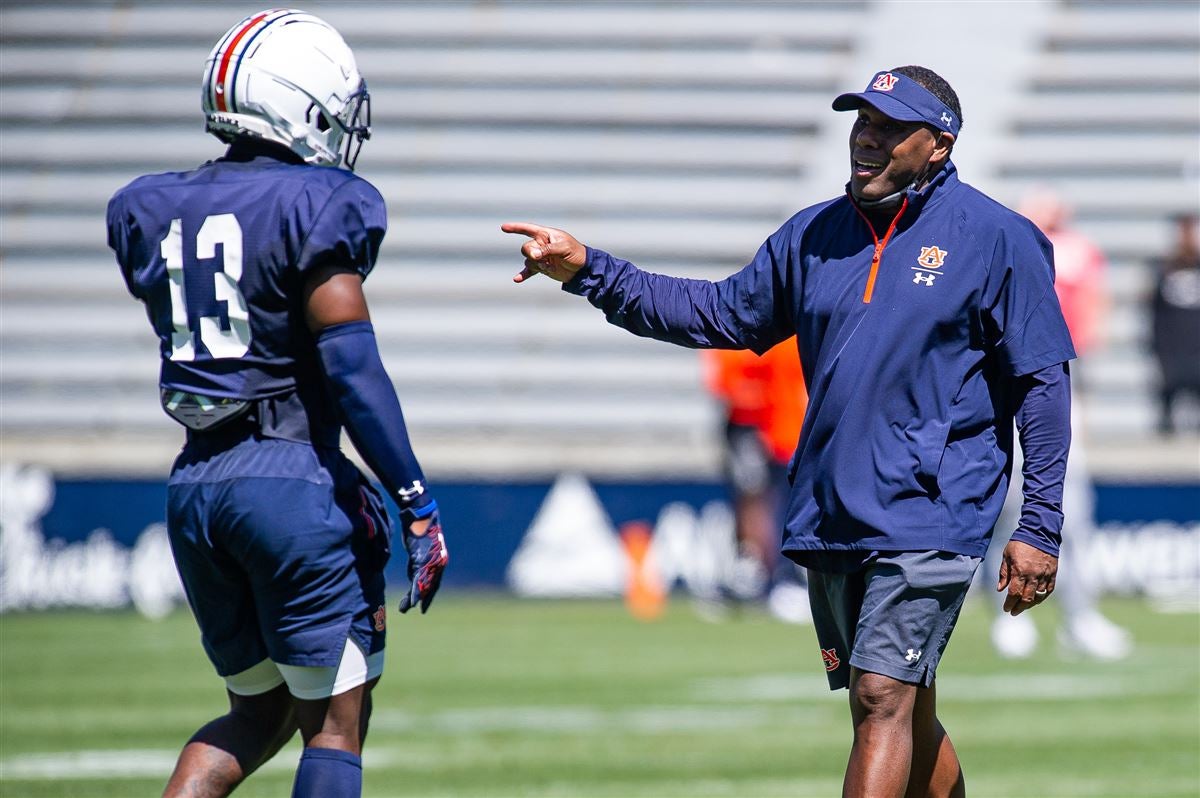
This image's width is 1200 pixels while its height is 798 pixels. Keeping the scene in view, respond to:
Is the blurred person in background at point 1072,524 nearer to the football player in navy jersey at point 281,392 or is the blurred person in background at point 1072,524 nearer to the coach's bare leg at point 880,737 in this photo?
the coach's bare leg at point 880,737

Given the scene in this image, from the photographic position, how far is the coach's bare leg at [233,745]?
174 inches

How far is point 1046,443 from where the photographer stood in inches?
177

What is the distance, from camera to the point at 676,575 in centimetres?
1528

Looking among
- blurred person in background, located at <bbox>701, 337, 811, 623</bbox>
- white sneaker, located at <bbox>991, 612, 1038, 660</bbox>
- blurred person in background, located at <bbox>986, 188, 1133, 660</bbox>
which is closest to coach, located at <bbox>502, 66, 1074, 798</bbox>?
blurred person in background, located at <bbox>986, 188, 1133, 660</bbox>

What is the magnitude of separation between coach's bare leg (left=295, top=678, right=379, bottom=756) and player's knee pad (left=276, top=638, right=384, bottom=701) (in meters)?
0.02

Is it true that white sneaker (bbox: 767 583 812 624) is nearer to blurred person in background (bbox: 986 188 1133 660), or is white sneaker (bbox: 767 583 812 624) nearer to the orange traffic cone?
the orange traffic cone

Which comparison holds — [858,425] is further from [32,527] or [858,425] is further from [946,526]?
[32,527]

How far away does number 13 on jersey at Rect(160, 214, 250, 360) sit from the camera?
4.21 metres

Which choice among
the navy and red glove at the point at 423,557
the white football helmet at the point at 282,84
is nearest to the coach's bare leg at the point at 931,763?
the navy and red glove at the point at 423,557

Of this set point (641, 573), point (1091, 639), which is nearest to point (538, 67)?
point (641, 573)

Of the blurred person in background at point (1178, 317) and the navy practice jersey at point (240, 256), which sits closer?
the navy practice jersey at point (240, 256)

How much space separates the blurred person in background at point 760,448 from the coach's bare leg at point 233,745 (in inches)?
387

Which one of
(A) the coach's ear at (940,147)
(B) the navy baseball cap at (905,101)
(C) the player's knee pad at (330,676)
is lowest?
(C) the player's knee pad at (330,676)

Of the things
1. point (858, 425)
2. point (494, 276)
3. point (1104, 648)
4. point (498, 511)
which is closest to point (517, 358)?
point (494, 276)
